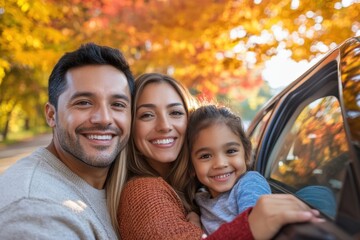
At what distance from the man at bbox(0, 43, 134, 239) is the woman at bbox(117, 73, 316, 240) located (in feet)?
0.47

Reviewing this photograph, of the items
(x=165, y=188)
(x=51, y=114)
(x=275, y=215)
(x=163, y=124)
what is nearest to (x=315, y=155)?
(x=275, y=215)

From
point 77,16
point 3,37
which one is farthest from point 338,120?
point 77,16

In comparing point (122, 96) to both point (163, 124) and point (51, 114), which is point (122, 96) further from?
point (51, 114)

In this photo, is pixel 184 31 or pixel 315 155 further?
pixel 184 31

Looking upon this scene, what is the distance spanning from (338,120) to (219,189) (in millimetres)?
839

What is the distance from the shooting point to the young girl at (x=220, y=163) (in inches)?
83.0

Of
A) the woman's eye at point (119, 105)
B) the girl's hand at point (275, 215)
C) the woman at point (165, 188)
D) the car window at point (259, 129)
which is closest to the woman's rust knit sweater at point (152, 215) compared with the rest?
the woman at point (165, 188)

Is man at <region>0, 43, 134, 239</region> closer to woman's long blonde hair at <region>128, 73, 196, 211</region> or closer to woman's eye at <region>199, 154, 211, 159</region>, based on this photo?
woman's long blonde hair at <region>128, 73, 196, 211</region>

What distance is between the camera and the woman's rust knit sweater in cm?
177

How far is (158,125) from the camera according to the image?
2504 mm

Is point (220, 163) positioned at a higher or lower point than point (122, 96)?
Result: lower

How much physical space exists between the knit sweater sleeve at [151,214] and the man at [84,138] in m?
0.13

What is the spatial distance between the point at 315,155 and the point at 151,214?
814 mm

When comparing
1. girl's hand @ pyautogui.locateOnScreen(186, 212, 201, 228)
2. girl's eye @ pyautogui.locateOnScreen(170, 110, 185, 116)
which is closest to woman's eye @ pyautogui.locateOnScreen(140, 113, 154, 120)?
girl's eye @ pyautogui.locateOnScreen(170, 110, 185, 116)
